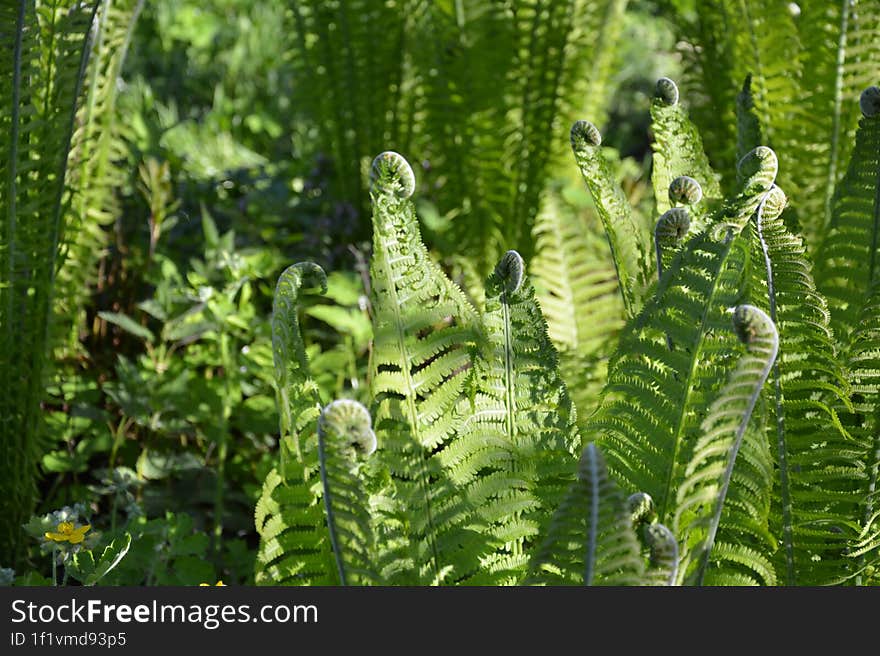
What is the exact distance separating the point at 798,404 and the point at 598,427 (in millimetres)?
245

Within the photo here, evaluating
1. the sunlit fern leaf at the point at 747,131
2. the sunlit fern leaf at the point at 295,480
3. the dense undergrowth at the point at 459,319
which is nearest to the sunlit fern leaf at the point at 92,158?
the dense undergrowth at the point at 459,319

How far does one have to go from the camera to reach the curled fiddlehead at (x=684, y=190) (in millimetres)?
1229

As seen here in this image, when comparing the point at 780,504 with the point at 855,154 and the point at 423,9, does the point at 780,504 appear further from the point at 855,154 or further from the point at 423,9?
the point at 423,9

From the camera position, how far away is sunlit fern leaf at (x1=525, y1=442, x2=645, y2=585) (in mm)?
869

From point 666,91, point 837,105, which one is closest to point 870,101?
point 666,91

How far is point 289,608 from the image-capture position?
39.0 inches

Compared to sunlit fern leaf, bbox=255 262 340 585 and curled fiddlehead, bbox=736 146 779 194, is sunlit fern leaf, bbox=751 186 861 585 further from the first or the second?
sunlit fern leaf, bbox=255 262 340 585

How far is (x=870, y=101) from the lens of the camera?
1.27m

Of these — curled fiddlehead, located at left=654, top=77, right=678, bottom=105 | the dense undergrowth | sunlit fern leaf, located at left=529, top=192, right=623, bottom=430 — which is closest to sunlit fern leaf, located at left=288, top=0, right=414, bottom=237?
the dense undergrowth

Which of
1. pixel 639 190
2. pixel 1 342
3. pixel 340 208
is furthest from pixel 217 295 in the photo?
pixel 639 190

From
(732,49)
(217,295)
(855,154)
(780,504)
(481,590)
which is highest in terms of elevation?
(732,49)

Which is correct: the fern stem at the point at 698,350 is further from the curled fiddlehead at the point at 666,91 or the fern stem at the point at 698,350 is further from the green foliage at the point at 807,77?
the green foliage at the point at 807,77

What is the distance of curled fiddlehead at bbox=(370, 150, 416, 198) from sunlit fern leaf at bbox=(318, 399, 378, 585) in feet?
1.00

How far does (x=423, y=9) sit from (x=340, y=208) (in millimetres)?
597
